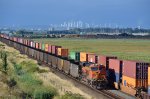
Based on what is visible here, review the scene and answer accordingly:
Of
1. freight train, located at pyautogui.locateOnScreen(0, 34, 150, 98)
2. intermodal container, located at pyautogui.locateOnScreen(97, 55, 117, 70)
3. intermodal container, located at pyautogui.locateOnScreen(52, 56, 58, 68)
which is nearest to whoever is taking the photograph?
freight train, located at pyautogui.locateOnScreen(0, 34, 150, 98)

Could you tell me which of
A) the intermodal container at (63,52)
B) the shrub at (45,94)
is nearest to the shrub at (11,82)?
the shrub at (45,94)

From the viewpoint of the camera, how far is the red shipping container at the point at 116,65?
4059 centimetres

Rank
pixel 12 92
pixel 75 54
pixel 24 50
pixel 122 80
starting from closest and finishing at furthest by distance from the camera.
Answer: pixel 12 92, pixel 122 80, pixel 75 54, pixel 24 50

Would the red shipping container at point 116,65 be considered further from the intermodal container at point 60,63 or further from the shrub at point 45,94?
the intermodal container at point 60,63

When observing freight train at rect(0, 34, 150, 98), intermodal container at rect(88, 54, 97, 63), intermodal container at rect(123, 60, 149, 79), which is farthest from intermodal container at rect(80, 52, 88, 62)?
intermodal container at rect(123, 60, 149, 79)

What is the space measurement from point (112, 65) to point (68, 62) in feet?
41.3

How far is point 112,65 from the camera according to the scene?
140 feet

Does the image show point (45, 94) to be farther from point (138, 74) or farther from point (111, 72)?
point (111, 72)

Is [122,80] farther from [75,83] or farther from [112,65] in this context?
[75,83]

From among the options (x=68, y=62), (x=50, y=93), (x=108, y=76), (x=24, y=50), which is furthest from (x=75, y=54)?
(x=24, y=50)

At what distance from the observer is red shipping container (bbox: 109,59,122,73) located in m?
40.6

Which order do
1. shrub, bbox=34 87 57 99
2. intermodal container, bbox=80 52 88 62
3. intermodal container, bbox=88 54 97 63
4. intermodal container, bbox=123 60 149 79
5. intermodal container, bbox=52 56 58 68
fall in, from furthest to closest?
intermodal container, bbox=52 56 58 68
intermodal container, bbox=80 52 88 62
intermodal container, bbox=88 54 97 63
intermodal container, bbox=123 60 149 79
shrub, bbox=34 87 57 99

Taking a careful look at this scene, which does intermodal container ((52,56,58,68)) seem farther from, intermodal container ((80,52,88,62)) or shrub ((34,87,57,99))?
shrub ((34,87,57,99))

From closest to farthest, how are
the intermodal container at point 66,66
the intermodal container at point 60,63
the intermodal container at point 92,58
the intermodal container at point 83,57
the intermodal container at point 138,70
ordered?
1. the intermodal container at point 138,70
2. the intermodal container at point 92,58
3. the intermodal container at point 83,57
4. the intermodal container at point 66,66
5. the intermodal container at point 60,63
